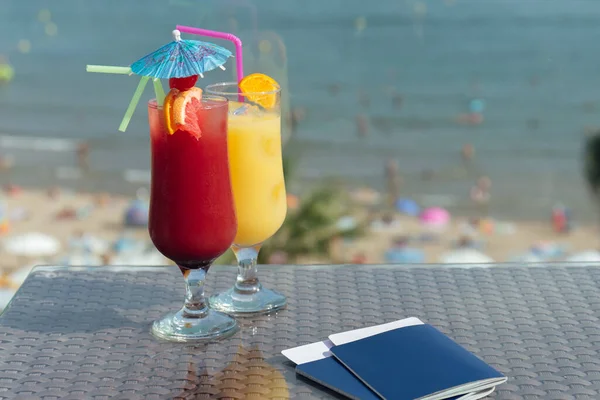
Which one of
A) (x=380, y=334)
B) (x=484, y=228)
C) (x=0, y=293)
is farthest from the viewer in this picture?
(x=484, y=228)

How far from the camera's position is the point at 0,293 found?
5805 mm

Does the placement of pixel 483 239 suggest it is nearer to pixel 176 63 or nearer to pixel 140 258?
pixel 140 258

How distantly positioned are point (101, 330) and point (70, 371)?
0.45 ft

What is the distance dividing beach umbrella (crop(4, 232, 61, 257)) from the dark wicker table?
6775 millimetres

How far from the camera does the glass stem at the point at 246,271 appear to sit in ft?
4.34

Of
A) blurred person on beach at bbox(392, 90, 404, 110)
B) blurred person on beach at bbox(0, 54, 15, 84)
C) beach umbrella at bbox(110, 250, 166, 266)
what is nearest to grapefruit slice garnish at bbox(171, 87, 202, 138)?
beach umbrella at bbox(110, 250, 166, 266)

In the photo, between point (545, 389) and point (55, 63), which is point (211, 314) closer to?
point (545, 389)

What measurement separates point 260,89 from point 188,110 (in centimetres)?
18

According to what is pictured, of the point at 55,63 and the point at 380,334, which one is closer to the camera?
the point at 380,334

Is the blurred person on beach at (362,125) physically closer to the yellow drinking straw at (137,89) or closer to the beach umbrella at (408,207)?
the beach umbrella at (408,207)

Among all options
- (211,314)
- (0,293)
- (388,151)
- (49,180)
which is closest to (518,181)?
(388,151)

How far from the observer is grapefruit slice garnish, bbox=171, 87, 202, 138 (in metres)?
1.10

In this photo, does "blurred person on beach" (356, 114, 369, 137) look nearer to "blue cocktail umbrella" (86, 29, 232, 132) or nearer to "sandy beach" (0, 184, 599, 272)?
"sandy beach" (0, 184, 599, 272)

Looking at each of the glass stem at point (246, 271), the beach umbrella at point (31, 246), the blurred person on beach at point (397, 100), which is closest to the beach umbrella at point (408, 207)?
the blurred person on beach at point (397, 100)
